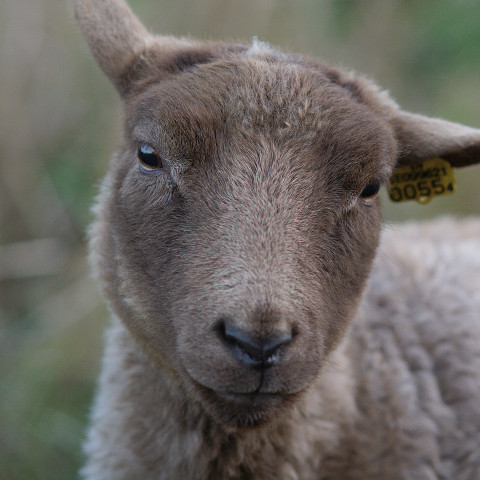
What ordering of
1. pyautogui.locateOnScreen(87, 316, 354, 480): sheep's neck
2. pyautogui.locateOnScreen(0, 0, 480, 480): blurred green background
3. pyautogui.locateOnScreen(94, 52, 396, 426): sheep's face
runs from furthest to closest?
pyautogui.locateOnScreen(0, 0, 480, 480): blurred green background < pyautogui.locateOnScreen(87, 316, 354, 480): sheep's neck < pyautogui.locateOnScreen(94, 52, 396, 426): sheep's face

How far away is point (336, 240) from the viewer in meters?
3.41

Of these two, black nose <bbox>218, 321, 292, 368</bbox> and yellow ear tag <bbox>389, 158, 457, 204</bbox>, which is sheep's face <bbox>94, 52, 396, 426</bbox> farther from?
yellow ear tag <bbox>389, 158, 457, 204</bbox>

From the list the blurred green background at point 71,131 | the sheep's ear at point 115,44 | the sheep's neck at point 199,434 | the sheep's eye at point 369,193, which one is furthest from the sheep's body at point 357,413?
the blurred green background at point 71,131

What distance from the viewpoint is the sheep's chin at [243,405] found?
288cm

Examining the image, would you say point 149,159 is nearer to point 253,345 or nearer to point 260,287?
point 260,287

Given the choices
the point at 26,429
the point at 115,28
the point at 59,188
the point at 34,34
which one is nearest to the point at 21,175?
the point at 59,188

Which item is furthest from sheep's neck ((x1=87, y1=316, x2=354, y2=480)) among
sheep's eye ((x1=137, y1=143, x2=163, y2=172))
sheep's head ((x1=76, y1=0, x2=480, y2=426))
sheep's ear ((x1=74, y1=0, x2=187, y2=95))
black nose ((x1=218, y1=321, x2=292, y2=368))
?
sheep's ear ((x1=74, y1=0, x2=187, y2=95))

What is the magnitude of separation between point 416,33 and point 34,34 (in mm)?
5269

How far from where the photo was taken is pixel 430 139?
13.1 ft

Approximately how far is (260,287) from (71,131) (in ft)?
19.5

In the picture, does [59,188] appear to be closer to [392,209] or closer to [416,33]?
[392,209]

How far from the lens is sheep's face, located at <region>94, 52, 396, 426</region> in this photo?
282 cm

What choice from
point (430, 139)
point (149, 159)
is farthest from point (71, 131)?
point (430, 139)

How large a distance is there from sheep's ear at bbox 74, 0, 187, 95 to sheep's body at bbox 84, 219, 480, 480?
60.3 inches
